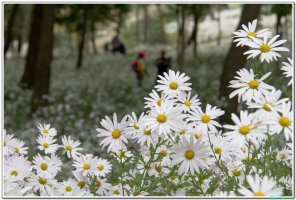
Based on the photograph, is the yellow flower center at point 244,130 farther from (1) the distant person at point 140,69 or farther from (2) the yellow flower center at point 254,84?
(1) the distant person at point 140,69

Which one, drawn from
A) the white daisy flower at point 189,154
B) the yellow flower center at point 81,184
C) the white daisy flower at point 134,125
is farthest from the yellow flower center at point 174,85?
the yellow flower center at point 81,184

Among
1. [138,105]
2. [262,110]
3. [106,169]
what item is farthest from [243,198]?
[138,105]

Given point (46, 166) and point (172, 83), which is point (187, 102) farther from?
point (46, 166)

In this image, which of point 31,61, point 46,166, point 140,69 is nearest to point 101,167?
point 46,166

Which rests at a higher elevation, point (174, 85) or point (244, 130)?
point (174, 85)

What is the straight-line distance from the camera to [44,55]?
13.0m

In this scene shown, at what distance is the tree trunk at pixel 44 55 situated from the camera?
12.8 meters

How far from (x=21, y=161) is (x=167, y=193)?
87 cm

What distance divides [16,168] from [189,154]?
102 cm

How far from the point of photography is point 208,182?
3.07 m

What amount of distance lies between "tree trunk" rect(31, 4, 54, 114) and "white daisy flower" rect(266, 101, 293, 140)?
11006 mm

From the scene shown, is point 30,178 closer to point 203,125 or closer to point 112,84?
point 203,125

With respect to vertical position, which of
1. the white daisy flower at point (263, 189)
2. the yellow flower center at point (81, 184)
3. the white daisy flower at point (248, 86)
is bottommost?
the yellow flower center at point (81, 184)

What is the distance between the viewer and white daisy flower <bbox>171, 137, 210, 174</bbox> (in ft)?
8.52
